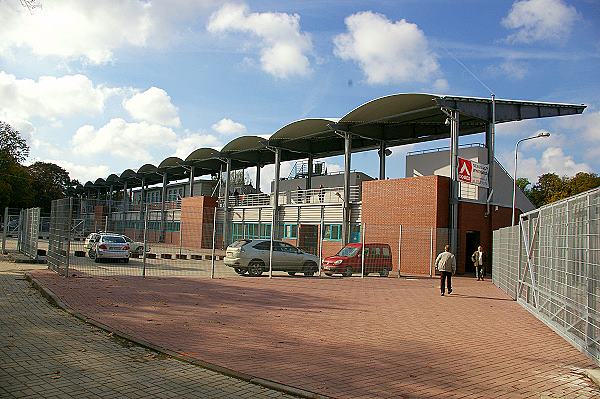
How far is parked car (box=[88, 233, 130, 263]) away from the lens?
73.4 ft

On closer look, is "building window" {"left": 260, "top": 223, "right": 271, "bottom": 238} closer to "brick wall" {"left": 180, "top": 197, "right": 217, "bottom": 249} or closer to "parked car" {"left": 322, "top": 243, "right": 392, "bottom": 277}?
"parked car" {"left": 322, "top": 243, "right": 392, "bottom": 277}

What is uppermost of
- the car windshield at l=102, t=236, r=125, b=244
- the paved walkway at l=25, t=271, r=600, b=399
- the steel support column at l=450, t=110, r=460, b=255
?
Result: the steel support column at l=450, t=110, r=460, b=255

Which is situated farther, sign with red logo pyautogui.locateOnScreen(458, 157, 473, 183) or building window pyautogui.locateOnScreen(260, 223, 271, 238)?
building window pyautogui.locateOnScreen(260, 223, 271, 238)

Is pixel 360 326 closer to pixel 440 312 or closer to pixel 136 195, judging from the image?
pixel 440 312

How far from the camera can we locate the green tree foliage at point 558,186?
55.1 m

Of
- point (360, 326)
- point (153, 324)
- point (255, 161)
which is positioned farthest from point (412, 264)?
point (255, 161)

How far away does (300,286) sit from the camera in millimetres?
17266

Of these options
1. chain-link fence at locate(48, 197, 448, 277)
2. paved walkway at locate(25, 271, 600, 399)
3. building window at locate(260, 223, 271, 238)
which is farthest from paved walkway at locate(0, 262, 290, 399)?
building window at locate(260, 223, 271, 238)

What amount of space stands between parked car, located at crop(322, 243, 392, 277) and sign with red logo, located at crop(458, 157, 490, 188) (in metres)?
6.76

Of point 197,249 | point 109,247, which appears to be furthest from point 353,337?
point 109,247

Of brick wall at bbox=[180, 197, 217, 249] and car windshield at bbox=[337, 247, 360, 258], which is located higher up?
brick wall at bbox=[180, 197, 217, 249]

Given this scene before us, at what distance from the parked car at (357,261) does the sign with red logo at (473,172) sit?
266 inches

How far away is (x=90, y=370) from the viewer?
242 inches

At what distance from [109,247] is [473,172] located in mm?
18663
